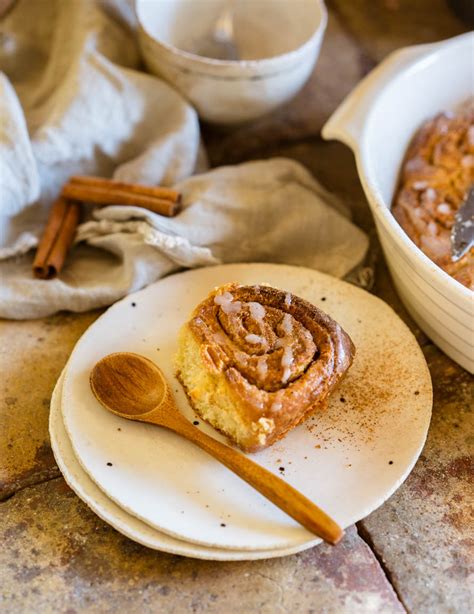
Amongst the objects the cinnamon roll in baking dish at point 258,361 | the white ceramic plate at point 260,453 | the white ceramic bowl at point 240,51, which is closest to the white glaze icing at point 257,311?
the cinnamon roll in baking dish at point 258,361

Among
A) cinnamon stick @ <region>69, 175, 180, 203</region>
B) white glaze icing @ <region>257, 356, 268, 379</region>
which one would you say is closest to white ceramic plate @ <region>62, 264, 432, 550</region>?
white glaze icing @ <region>257, 356, 268, 379</region>

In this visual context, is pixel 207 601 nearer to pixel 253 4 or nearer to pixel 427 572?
pixel 427 572

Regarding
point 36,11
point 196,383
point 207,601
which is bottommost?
point 207,601

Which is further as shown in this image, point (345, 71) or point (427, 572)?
point (345, 71)

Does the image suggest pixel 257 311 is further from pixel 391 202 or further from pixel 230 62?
pixel 230 62

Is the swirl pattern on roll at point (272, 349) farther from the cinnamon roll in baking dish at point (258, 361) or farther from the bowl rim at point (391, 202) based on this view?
the bowl rim at point (391, 202)

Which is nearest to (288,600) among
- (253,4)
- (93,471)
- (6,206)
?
(93,471)
